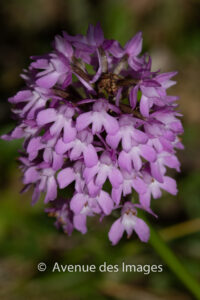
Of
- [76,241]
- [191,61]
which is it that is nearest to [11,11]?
[191,61]

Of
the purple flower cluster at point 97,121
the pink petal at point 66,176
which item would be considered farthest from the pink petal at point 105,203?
the pink petal at point 66,176

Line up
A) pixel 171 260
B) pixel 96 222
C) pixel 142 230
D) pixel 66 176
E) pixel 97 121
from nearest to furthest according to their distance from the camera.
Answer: pixel 97 121 → pixel 66 176 → pixel 142 230 → pixel 171 260 → pixel 96 222

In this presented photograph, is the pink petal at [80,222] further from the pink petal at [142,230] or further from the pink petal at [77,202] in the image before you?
the pink petal at [142,230]

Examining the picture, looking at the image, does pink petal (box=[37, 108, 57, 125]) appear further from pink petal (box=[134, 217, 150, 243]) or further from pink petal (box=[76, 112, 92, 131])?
pink petal (box=[134, 217, 150, 243])

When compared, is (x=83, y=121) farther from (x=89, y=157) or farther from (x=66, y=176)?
(x=66, y=176)

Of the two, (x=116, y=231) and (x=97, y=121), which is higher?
(x=97, y=121)

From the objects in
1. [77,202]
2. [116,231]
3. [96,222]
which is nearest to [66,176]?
[77,202]
